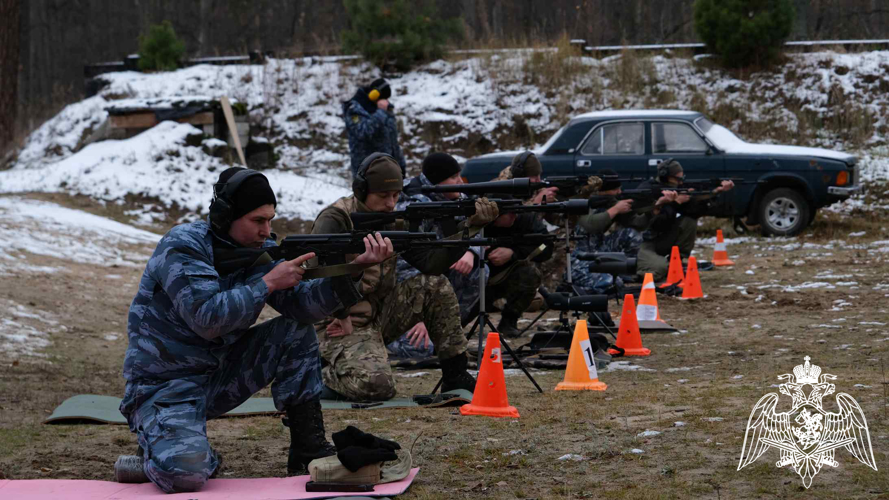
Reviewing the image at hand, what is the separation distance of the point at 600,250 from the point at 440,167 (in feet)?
13.3

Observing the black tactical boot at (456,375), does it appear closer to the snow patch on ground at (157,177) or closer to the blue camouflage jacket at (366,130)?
the blue camouflage jacket at (366,130)

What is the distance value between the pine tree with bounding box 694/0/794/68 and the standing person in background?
12816mm

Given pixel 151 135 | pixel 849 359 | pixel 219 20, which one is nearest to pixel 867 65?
pixel 151 135

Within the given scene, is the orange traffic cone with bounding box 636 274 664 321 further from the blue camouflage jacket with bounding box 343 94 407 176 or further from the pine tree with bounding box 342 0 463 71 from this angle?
the pine tree with bounding box 342 0 463 71

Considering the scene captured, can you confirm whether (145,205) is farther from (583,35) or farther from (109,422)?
(583,35)

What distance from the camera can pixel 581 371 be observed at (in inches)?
251

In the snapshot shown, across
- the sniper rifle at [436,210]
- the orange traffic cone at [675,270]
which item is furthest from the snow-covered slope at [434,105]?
the sniper rifle at [436,210]

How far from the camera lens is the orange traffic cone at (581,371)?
6.36 meters

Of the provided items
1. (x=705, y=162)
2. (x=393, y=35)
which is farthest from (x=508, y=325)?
(x=393, y=35)

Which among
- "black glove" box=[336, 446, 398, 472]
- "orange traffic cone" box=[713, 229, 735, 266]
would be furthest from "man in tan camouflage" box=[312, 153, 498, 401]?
"orange traffic cone" box=[713, 229, 735, 266]

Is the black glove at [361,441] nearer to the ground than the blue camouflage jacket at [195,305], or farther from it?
nearer to the ground

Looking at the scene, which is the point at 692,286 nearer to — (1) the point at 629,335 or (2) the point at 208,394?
(1) the point at 629,335

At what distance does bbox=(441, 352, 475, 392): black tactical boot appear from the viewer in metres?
6.53

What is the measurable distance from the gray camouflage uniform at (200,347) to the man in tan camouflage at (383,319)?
1.42 meters
